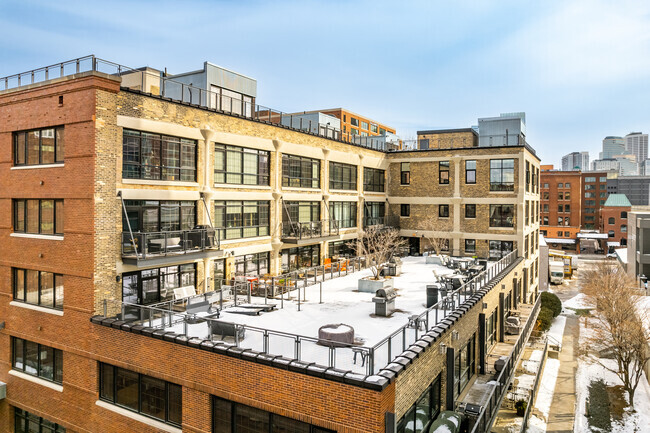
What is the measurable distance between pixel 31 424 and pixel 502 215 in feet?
110

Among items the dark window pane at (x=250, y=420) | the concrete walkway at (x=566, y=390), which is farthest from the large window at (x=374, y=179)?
the dark window pane at (x=250, y=420)

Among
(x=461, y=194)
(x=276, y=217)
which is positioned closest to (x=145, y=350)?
→ (x=276, y=217)

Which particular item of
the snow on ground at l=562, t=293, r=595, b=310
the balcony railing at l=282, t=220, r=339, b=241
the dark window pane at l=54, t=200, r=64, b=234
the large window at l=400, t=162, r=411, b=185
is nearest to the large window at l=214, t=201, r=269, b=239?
the balcony railing at l=282, t=220, r=339, b=241

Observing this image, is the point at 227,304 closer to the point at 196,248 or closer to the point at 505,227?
the point at 196,248

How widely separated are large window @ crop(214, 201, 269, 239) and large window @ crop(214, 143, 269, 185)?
1.26 m

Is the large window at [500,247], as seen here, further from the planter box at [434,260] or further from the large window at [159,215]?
the large window at [159,215]

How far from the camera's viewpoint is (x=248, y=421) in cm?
1273

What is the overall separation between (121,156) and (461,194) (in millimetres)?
28229

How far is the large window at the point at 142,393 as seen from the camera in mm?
14562

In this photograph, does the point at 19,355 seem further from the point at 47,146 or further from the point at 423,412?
the point at 423,412

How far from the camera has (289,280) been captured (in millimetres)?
23594

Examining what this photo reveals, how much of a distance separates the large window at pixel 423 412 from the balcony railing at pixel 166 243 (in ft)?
37.7

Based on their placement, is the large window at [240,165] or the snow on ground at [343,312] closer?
the snow on ground at [343,312]

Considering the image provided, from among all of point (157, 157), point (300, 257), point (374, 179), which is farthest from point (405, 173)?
point (157, 157)
